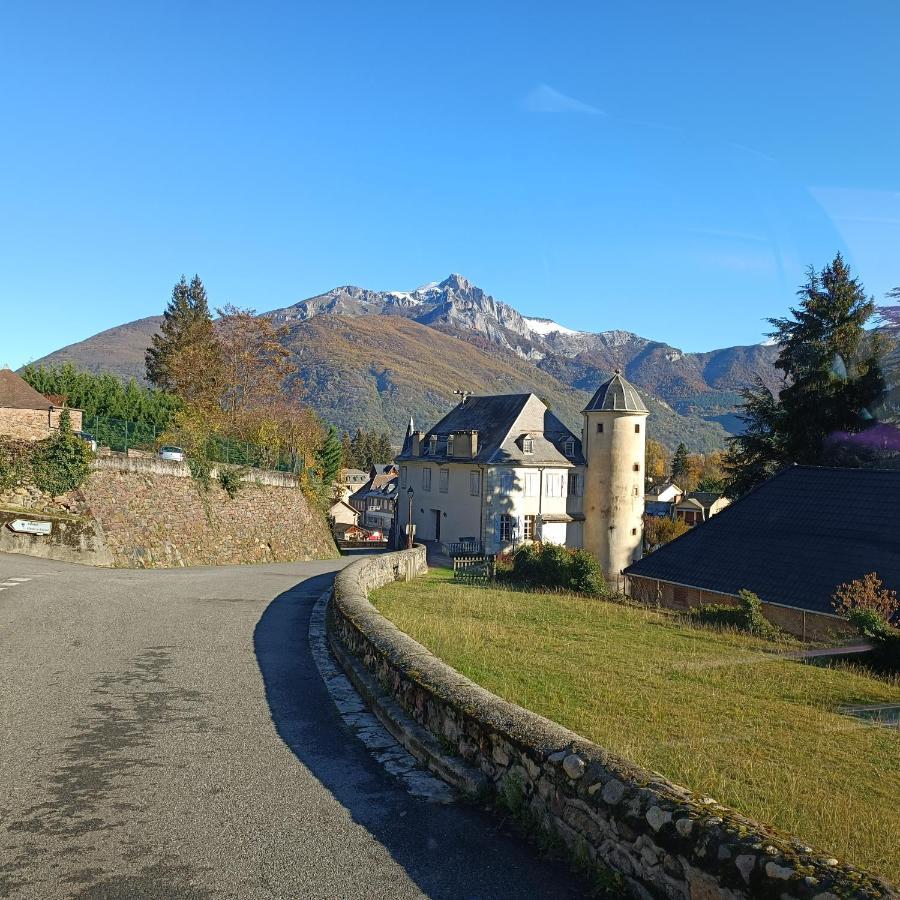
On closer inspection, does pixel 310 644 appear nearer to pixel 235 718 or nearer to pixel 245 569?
pixel 235 718

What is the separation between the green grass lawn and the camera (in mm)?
5707

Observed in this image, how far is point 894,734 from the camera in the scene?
8711 millimetres

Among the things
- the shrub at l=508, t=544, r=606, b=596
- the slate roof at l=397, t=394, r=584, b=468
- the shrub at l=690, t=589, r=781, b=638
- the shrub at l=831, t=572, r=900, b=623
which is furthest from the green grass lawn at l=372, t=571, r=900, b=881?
the slate roof at l=397, t=394, r=584, b=468

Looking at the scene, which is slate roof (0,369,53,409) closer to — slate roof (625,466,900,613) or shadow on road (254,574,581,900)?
shadow on road (254,574,581,900)

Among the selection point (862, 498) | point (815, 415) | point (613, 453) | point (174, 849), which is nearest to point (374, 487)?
point (613, 453)

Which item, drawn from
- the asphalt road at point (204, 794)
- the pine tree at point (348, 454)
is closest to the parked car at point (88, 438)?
the asphalt road at point (204, 794)

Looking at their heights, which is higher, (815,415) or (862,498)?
(815,415)

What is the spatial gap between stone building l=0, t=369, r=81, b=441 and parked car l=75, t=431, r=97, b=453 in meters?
→ 0.56

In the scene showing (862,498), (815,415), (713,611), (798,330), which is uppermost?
(798,330)

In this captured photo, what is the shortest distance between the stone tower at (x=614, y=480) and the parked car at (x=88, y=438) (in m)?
23.2

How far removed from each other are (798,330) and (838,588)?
20.6 metres

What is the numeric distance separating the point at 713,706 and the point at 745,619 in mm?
11161

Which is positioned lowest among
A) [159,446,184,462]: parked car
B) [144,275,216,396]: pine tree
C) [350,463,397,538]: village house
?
[350,463,397,538]: village house

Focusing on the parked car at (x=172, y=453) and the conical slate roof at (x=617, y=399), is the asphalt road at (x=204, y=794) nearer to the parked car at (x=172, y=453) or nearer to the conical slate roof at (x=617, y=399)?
the parked car at (x=172, y=453)
